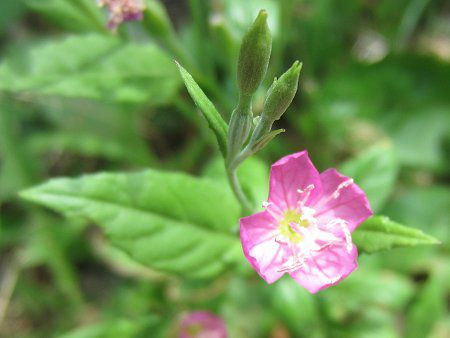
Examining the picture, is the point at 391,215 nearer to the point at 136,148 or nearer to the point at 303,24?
the point at 303,24

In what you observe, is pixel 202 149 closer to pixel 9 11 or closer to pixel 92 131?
pixel 92 131

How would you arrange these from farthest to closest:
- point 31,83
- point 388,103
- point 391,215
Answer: point 388,103 → point 391,215 → point 31,83

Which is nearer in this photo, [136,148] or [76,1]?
[76,1]

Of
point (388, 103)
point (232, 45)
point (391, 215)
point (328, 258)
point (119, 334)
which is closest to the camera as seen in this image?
point (328, 258)

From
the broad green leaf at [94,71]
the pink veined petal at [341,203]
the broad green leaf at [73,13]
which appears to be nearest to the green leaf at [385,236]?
the pink veined petal at [341,203]

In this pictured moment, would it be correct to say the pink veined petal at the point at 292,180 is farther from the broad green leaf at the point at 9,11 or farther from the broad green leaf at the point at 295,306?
the broad green leaf at the point at 9,11

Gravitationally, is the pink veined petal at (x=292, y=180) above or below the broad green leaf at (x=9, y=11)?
below

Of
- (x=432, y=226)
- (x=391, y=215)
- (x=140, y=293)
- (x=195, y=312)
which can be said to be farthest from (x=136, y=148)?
(x=432, y=226)
